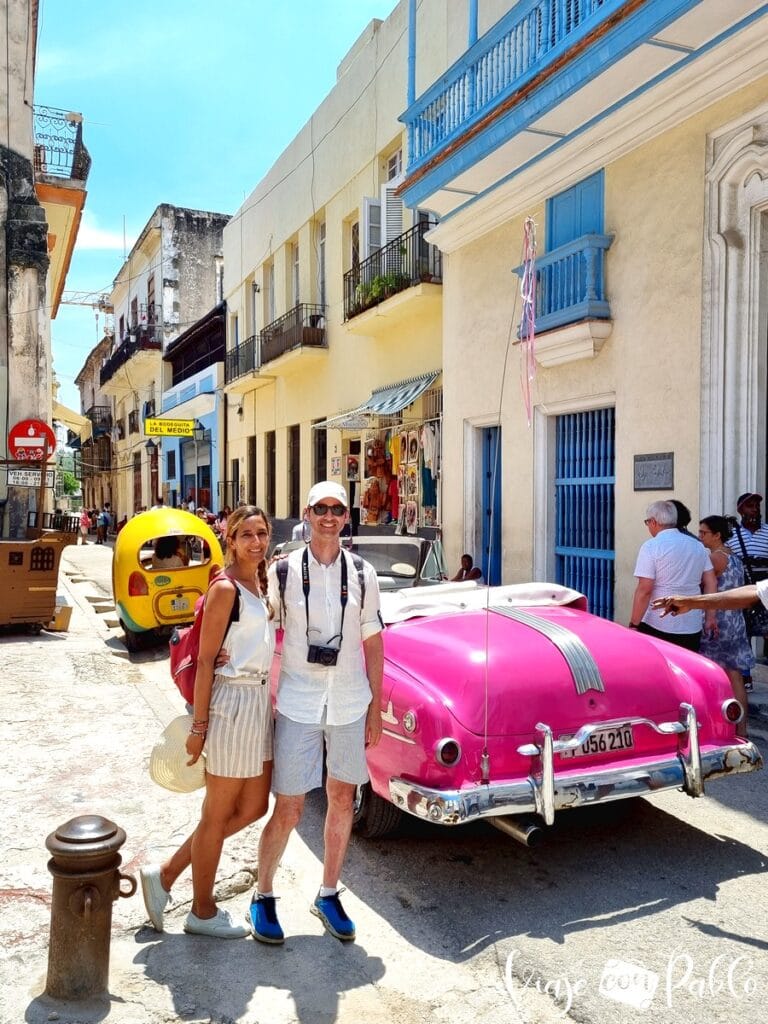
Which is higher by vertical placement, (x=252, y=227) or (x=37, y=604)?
(x=252, y=227)

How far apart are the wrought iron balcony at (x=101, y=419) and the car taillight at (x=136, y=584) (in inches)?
1496

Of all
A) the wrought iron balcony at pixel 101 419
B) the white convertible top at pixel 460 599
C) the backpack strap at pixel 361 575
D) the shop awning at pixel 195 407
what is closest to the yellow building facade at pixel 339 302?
the shop awning at pixel 195 407

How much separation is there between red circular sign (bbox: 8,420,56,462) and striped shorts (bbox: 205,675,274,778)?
36.8 ft

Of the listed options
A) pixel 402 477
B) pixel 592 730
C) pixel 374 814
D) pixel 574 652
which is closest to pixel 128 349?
pixel 402 477

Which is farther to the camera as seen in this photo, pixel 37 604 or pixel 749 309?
pixel 37 604

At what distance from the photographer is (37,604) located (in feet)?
33.2

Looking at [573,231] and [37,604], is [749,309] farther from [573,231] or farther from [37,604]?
[37,604]

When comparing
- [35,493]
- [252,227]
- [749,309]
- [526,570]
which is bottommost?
[526,570]

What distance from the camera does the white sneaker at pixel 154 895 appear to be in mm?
3387

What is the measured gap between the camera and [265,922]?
3.33 m

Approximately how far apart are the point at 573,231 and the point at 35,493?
9.68 metres

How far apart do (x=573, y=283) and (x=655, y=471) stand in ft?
7.90

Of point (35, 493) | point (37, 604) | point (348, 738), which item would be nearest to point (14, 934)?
point (348, 738)

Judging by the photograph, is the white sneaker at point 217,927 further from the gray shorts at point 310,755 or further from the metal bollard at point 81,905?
the gray shorts at point 310,755
